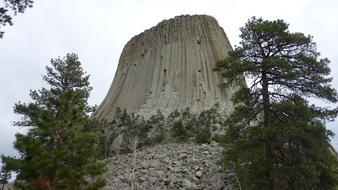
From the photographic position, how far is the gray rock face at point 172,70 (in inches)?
1809

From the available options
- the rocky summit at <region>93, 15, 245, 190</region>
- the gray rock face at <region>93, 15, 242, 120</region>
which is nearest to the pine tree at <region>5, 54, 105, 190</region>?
the rocky summit at <region>93, 15, 245, 190</region>

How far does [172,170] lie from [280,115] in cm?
1003

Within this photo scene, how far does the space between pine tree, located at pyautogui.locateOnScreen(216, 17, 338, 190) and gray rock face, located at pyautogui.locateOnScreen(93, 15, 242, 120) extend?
22.8 m

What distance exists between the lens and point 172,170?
2738cm

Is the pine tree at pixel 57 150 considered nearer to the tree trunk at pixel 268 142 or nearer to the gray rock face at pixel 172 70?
the tree trunk at pixel 268 142

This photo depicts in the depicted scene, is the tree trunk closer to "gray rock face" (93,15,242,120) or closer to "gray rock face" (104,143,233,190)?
"gray rock face" (104,143,233,190)

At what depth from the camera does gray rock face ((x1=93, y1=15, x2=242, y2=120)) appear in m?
45.9

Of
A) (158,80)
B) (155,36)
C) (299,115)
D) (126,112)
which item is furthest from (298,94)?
(155,36)

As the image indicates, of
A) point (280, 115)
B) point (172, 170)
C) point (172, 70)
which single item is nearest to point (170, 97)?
point (172, 70)

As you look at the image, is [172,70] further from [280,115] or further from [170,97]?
[280,115]

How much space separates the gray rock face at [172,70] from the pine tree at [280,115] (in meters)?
22.8

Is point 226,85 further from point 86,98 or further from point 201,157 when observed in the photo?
point 86,98

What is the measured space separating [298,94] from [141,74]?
1318 inches

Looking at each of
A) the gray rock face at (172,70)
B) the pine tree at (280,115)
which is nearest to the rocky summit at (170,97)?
the gray rock face at (172,70)
